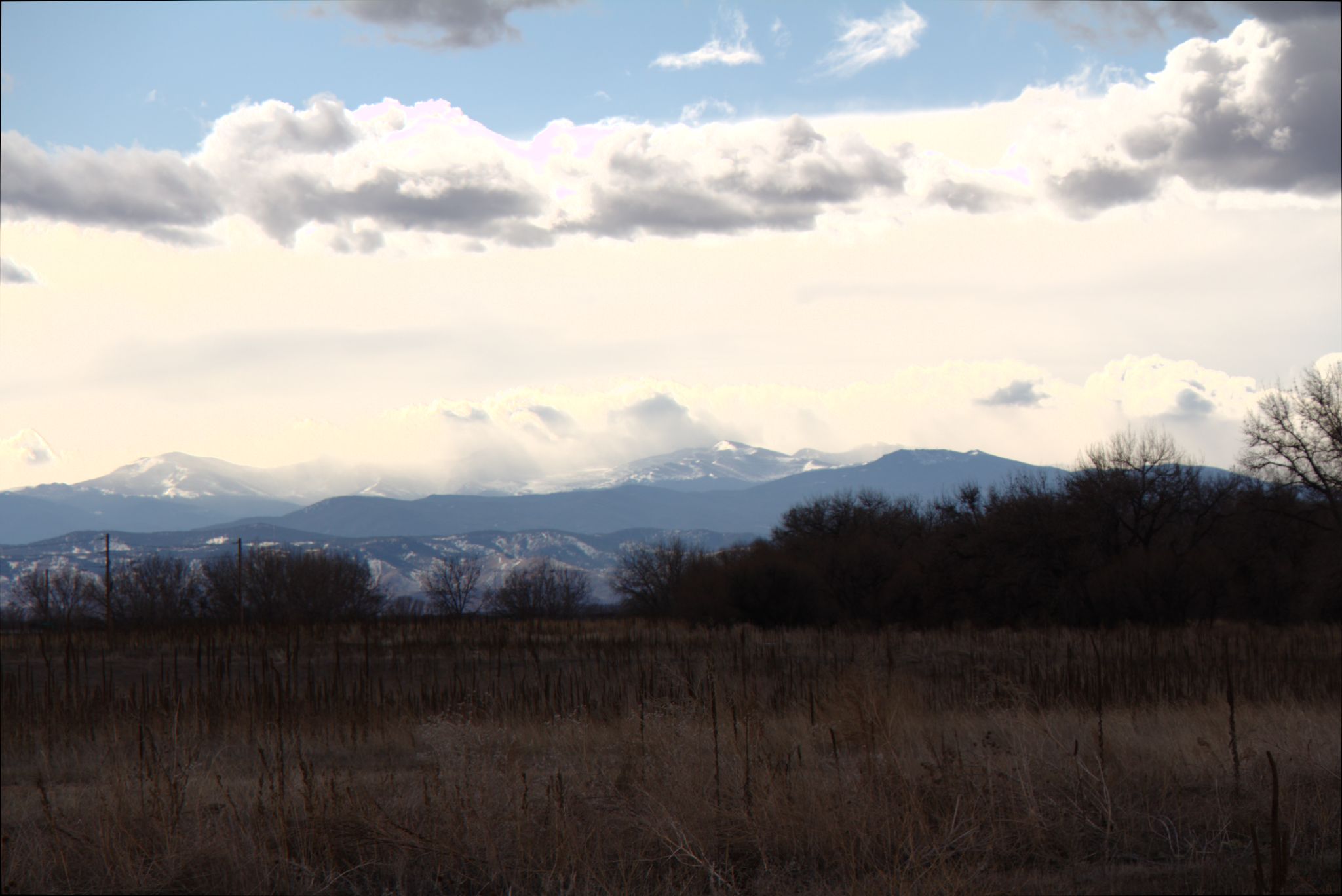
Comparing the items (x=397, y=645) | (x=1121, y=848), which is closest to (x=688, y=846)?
(x=1121, y=848)

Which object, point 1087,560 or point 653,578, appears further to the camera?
point 653,578

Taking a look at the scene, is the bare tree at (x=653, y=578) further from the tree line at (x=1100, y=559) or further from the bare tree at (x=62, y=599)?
the bare tree at (x=62, y=599)

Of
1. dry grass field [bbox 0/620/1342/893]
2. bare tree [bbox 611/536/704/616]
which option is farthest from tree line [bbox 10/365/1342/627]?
dry grass field [bbox 0/620/1342/893]

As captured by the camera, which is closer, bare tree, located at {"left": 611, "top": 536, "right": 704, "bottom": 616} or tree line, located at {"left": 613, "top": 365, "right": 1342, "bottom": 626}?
tree line, located at {"left": 613, "top": 365, "right": 1342, "bottom": 626}

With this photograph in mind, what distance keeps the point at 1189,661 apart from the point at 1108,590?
1107 inches

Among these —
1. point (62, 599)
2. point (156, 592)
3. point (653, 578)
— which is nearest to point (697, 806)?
point (62, 599)

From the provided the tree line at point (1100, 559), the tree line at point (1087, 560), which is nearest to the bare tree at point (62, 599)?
the tree line at point (1087, 560)

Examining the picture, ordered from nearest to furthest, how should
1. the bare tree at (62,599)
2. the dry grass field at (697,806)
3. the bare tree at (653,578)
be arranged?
the dry grass field at (697,806), the bare tree at (62,599), the bare tree at (653,578)

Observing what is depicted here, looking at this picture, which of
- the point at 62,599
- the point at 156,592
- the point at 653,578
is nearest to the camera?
the point at 62,599

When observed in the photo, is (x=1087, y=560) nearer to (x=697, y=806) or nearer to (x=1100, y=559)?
(x=1100, y=559)

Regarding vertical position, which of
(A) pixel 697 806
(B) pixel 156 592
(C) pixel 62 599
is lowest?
(B) pixel 156 592

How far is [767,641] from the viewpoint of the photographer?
42.0 m

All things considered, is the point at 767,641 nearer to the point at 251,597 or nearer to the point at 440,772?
the point at 440,772

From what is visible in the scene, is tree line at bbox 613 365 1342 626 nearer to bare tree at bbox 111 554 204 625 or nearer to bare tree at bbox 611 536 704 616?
bare tree at bbox 611 536 704 616
